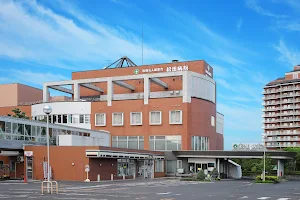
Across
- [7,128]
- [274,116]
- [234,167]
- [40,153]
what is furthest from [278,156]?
[274,116]

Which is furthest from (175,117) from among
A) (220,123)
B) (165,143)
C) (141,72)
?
(220,123)

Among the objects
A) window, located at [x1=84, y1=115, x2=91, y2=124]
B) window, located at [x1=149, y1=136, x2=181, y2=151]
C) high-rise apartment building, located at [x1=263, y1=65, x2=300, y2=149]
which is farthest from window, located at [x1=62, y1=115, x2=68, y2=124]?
high-rise apartment building, located at [x1=263, y1=65, x2=300, y2=149]

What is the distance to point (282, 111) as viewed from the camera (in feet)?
436

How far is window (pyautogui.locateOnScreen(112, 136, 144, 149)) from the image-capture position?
224 feet

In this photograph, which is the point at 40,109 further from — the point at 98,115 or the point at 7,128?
the point at 7,128

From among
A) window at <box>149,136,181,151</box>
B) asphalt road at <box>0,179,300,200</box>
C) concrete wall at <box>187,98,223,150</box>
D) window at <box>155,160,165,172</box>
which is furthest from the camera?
concrete wall at <box>187,98,223,150</box>

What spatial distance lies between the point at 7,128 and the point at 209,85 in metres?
37.4

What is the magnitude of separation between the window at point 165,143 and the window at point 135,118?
11.0 feet

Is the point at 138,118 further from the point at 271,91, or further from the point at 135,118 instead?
the point at 271,91

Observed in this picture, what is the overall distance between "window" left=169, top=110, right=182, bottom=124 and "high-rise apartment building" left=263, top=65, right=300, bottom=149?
71464 millimetres

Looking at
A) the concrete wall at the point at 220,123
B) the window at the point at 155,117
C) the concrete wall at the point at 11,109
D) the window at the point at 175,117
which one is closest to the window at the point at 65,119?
the concrete wall at the point at 11,109

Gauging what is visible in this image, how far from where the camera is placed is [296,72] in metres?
134

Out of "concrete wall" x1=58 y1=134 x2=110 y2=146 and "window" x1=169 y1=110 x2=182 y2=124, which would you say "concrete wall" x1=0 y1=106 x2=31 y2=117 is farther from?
"window" x1=169 y1=110 x2=182 y2=124

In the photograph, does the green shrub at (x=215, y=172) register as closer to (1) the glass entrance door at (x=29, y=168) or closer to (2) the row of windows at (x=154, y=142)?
(2) the row of windows at (x=154, y=142)
